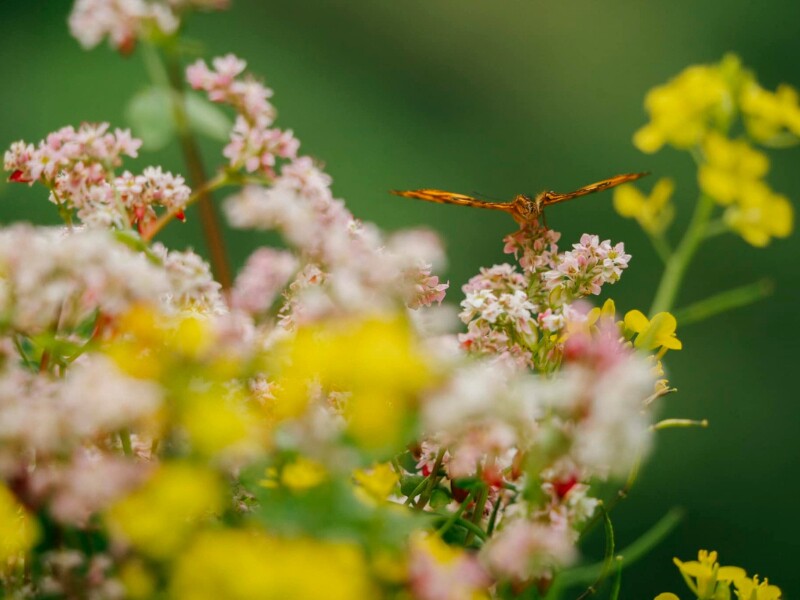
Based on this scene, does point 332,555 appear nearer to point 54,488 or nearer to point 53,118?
point 54,488

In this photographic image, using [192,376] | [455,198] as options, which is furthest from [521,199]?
[192,376]

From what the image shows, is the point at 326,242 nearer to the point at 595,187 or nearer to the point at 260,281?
the point at 260,281

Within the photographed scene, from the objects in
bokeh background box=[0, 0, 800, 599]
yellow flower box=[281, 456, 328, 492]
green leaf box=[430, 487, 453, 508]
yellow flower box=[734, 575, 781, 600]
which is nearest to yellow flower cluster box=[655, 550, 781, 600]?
yellow flower box=[734, 575, 781, 600]

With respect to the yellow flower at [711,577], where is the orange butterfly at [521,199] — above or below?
above

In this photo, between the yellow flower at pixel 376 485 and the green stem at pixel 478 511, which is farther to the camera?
the green stem at pixel 478 511

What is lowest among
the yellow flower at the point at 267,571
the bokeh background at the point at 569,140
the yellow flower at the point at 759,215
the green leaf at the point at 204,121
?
the yellow flower at the point at 267,571

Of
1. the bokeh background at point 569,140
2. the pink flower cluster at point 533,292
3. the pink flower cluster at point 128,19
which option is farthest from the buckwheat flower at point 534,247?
the bokeh background at point 569,140

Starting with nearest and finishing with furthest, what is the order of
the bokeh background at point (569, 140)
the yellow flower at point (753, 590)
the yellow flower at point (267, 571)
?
the yellow flower at point (267, 571) → the yellow flower at point (753, 590) → the bokeh background at point (569, 140)

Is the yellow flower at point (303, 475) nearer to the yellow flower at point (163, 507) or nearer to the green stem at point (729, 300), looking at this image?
the yellow flower at point (163, 507)
